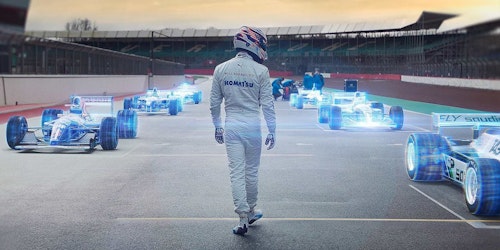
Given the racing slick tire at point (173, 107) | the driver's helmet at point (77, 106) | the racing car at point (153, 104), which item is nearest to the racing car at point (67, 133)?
the driver's helmet at point (77, 106)

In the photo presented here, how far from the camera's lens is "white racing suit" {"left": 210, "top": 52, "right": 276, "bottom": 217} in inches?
201

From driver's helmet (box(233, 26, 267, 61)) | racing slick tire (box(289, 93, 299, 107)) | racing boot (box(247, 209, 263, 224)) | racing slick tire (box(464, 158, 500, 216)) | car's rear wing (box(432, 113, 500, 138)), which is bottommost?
racing boot (box(247, 209, 263, 224))

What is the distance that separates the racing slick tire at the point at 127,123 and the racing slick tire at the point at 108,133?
214 cm

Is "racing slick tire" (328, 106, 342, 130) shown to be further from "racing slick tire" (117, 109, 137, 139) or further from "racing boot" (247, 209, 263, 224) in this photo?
"racing boot" (247, 209, 263, 224)

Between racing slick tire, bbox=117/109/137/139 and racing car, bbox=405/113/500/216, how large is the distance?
7333 mm

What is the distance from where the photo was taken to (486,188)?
18.6 feet

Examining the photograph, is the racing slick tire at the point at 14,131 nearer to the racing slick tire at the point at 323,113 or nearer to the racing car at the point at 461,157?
the racing car at the point at 461,157

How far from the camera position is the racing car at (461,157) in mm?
5836

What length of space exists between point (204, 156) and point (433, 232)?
Result: 6.15m

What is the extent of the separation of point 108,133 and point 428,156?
630 centimetres

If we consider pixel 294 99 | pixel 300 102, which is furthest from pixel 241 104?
pixel 294 99

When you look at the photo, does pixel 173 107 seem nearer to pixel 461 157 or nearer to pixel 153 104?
pixel 153 104

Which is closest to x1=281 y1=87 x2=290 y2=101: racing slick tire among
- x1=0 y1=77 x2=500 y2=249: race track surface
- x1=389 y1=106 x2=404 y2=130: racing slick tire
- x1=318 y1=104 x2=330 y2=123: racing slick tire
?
x1=318 y1=104 x2=330 y2=123: racing slick tire

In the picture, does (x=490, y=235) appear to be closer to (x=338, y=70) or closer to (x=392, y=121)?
(x=392, y=121)
